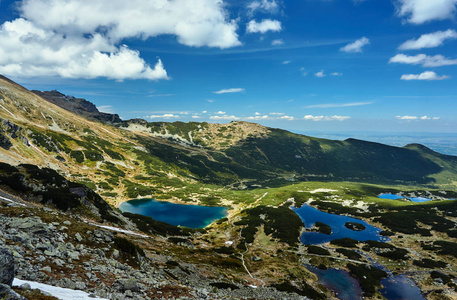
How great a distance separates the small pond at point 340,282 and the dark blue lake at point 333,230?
20666 millimetres

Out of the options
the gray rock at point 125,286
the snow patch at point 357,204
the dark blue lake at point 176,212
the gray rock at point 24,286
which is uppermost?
the gray rock at point 24,286

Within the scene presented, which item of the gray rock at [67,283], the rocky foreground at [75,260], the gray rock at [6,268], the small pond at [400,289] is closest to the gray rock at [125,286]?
the rocky foreground at [75,260]

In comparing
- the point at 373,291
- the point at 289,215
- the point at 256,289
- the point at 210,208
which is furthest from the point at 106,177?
the point at 373,291

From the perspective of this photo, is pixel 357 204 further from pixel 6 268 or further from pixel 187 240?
pixel 6 268

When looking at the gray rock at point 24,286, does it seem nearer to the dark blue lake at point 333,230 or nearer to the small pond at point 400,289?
the small pond at point 400,289

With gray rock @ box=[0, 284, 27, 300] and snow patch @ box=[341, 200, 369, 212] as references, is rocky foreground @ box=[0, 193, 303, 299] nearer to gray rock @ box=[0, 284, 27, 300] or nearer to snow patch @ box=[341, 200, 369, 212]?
gray rock @ box=[0, 284, 27, 300]

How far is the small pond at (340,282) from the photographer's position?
4644cm

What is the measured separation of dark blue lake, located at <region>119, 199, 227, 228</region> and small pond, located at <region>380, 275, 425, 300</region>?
70016 millimetres

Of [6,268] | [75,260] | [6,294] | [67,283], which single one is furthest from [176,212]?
[6,294]

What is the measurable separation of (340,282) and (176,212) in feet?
282

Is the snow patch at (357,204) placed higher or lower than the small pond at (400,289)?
lower

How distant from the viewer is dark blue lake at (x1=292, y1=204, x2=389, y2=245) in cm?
8176

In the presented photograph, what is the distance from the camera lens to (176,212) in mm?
116938

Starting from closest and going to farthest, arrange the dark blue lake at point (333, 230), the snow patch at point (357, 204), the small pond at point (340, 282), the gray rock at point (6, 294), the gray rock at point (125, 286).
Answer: the gray rock at point (6, 294) → the gray rock at point (125, 286) → the small pond at point (340, 282) → the dark blue lake at point (333, 230) → the snow patch at point (357, 204)
